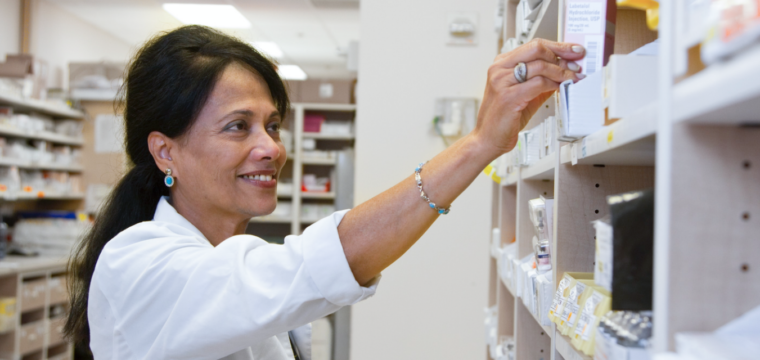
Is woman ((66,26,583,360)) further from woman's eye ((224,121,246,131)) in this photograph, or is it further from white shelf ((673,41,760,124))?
white shelf ((673,41,760,124))

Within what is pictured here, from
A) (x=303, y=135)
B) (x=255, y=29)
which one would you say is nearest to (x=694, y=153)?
(x=303, y=135)

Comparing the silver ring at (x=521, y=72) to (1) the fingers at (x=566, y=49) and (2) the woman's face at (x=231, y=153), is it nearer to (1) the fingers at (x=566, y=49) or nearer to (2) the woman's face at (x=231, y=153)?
(1) the fingers at (x=566, y=49)

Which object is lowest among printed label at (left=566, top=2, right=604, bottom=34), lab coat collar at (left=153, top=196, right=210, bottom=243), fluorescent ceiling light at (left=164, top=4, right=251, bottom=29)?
lab coat collar at (left=153, top=196, right=210, bottom=243)

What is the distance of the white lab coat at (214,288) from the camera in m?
0.97

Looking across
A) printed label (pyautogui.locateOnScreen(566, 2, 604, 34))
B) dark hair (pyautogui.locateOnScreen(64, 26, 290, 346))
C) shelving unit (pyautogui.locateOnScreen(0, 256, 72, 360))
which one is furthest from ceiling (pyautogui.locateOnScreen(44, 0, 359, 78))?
printed label (pyautogui.locateOnScreen(566, 2, 604, 34))

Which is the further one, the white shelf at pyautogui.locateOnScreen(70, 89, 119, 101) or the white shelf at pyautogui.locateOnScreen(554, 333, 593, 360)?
the white shelf at pyautogui.locateOnScreen(70, 89, 119, 101)

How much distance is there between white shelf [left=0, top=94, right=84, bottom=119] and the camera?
4.71 meters

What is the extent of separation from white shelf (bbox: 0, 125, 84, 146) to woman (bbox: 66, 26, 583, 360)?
13.0ft

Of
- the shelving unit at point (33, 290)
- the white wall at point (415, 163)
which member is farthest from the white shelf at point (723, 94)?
the shelving unit at point (33, 290)

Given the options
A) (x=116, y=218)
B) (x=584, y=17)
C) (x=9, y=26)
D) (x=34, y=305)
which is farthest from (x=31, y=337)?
(x=584, y=17)

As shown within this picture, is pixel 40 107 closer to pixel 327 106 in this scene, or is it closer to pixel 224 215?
pixel 327 106

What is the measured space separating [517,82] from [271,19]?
21.4 feet

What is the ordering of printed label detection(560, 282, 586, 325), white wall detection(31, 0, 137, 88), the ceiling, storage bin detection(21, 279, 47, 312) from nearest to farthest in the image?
printed label detection(560, 282, 586, 325), storage bin detection(21, 279, 47, 312), white wall detection(31, 0, 137, 88), the ceiling

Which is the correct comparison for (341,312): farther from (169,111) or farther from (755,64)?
(755,64)
